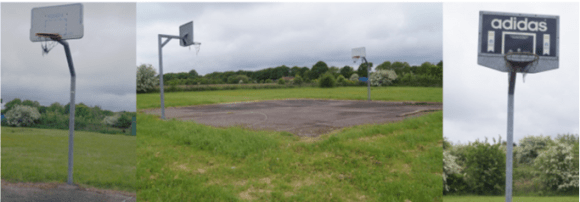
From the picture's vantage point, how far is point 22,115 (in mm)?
5504

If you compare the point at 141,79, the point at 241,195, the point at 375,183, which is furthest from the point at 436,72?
the point at 141,79

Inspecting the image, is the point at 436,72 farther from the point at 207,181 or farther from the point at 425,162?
the point at 207,181

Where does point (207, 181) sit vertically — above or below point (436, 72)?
below

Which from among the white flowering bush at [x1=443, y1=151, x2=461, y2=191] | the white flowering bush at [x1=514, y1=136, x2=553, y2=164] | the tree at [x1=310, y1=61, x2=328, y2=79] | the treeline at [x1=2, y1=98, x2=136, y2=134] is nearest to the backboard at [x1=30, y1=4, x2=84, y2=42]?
the treeline at [x1=2, y1=98, x2=136, y2=134]

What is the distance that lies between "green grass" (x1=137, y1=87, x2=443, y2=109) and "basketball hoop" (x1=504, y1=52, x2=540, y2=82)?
1437 millimetres

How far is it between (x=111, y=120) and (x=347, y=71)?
407cm

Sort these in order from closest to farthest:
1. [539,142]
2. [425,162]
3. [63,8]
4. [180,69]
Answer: [63,8], [425,162], [180,69], [539,142]

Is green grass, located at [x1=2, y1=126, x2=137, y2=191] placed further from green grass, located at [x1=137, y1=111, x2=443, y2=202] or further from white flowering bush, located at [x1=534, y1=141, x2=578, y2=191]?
white flowering bush, located at [x1=534, y1=141, x2=578, y2=191]

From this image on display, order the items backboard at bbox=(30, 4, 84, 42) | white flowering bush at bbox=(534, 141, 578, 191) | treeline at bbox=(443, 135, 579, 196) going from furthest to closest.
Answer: white flowering bush at bbox=(534, 141, 578, 191), treeline at bbox=(443, 135, 579, 196), backboard at bbox=(30, 4, 84, 42)

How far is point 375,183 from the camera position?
15.5 feet

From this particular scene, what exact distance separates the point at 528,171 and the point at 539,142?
5.28 feet

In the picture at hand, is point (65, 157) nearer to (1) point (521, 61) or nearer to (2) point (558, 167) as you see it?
(1) point (521, 61)

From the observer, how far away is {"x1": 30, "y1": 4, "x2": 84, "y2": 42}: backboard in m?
4.44

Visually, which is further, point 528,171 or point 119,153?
point 528,171
